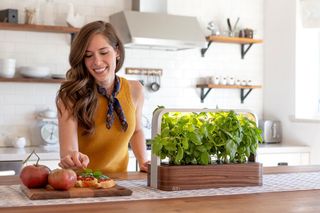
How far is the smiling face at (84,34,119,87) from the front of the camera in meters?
2.71

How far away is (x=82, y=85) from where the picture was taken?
2.76m

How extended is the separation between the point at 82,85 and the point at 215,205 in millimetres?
1012

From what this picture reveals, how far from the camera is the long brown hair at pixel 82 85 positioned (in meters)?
2.70

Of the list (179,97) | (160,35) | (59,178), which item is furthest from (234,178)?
(179,97)

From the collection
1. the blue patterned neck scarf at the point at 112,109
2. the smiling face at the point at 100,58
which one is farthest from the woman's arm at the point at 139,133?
the smiling face at the point at 100,58

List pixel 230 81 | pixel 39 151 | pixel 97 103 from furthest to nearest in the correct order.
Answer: pixel 230 81 → pixel 39 151 → pixel 97 103

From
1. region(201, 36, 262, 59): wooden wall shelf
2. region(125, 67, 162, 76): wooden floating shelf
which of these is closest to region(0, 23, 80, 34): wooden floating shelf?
region(125, 67, 162, 76): wooden floating shelf

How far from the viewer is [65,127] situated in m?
2.71

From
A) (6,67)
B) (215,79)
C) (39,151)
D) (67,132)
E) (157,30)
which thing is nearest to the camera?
(67,132)

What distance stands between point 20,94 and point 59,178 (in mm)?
3365

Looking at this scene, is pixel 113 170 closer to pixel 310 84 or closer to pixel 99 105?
pixel 99 105

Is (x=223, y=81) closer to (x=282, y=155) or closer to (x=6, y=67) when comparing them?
(x=282, y=155)

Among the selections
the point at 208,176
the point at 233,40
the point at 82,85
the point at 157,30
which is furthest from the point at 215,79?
the point at 208,176

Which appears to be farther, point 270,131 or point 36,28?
point 270,131
